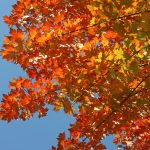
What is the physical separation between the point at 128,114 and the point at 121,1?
1.61 meters

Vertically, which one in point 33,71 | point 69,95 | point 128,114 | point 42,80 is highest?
point 33,71

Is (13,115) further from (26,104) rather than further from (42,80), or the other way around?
(42,80)

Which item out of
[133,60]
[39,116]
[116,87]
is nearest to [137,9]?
[133,60]

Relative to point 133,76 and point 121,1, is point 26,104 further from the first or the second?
point 121,1

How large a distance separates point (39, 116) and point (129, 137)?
152 inches

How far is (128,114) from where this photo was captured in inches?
168

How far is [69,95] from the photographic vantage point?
13.5 feet

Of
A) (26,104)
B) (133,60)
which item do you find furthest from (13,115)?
(133,60)

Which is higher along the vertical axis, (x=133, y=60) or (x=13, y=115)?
(x=13, y=115)

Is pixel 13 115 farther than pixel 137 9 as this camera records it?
Yes

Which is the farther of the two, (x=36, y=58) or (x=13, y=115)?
(x=36, y=58)

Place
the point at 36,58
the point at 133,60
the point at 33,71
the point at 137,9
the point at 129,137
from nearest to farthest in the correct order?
the point at 133,60
the point at 137,9
the point at 36,58
the point at 33,71
the point at 129,137

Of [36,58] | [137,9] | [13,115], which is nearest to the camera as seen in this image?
[137,9]

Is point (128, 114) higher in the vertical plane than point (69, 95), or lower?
lower
